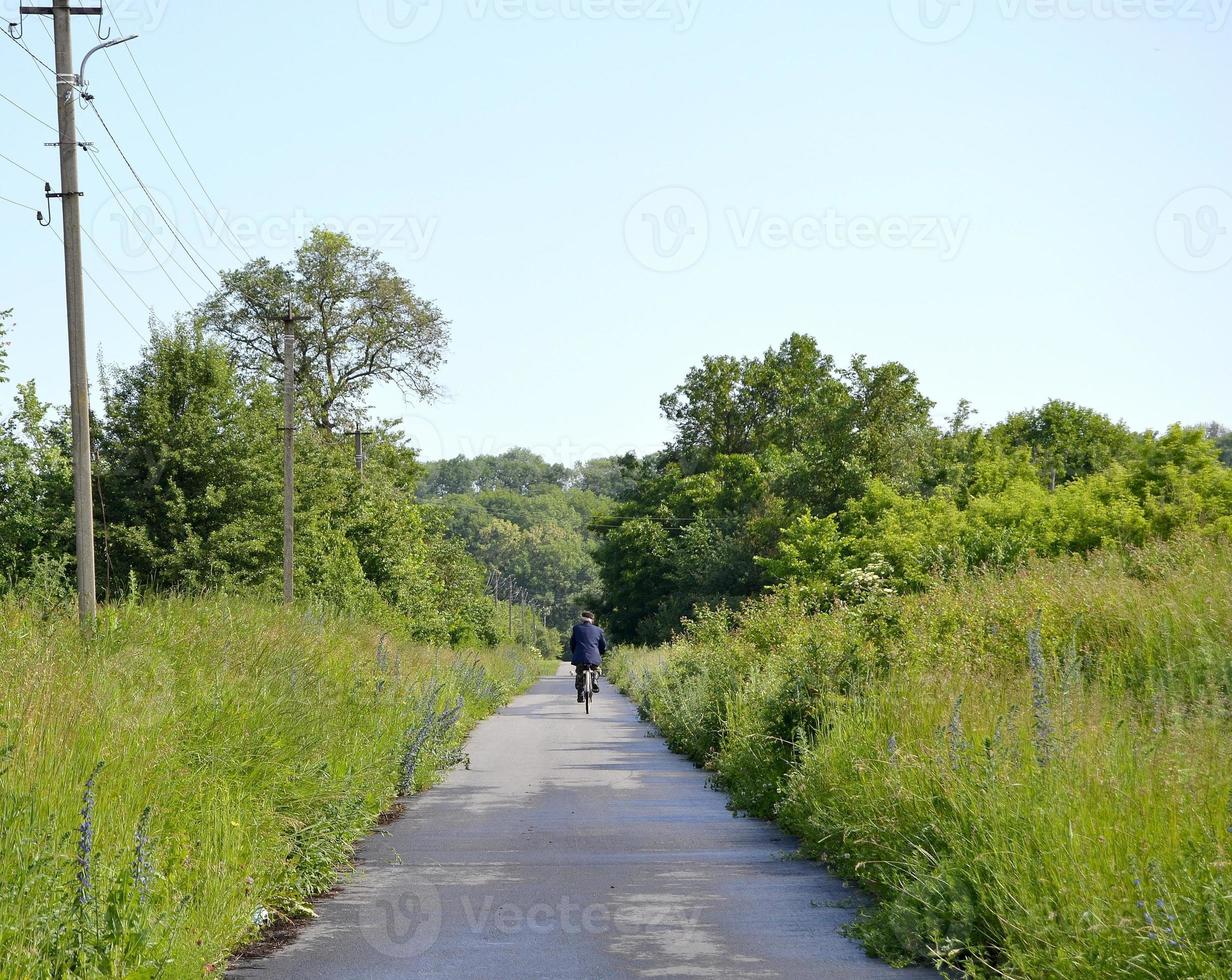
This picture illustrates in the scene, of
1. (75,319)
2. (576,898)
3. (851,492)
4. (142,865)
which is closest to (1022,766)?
(576,898)

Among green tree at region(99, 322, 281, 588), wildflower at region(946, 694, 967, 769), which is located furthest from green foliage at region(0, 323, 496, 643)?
wildflower at region(946, 694, 967, 769)

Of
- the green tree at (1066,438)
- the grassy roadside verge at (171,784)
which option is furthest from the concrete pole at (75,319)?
the green tree at (1066,438)

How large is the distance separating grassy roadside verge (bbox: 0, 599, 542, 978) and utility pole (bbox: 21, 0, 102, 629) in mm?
3964

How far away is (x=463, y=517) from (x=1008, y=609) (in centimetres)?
17277

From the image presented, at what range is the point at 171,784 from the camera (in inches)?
318

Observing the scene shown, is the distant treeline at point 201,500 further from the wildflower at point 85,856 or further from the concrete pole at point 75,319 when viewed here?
the wildflower at point 85,856

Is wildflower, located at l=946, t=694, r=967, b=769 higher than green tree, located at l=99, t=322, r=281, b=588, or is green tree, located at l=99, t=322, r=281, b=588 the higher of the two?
green tree, located at l=99, t=322, r=281, b=588

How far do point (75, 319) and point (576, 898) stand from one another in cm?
1365

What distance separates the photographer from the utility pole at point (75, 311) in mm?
18922

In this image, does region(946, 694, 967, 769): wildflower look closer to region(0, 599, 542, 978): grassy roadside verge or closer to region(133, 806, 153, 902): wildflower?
region(0, 599, 542, 978): grassy roadside verge

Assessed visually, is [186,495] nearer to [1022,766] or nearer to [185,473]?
[185,473]

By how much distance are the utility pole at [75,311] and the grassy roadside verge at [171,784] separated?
3964 millimetres

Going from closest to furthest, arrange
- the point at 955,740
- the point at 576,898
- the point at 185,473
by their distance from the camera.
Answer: the point at 955,740 < the point at 576,898 < the point at 185,473

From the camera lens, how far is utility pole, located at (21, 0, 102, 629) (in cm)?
1892
